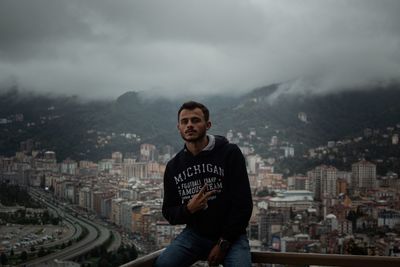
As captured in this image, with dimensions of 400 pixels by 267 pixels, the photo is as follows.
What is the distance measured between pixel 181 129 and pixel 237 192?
0.31 metres

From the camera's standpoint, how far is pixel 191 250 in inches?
62.0

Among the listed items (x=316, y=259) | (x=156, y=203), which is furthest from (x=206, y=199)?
(x=156, y=203)

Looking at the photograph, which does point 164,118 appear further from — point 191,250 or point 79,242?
point 191,250

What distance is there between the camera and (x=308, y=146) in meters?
9.78

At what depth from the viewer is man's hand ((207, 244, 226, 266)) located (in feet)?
4.94

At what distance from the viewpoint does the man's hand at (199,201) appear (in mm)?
1504

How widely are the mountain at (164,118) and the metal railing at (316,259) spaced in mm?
2805

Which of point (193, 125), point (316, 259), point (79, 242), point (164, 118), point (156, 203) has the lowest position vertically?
point (79, 242)

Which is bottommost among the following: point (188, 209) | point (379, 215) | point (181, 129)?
point (379, 215)

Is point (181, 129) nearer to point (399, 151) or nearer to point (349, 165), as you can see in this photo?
point (349, 165)

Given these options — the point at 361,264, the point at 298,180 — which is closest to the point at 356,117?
the point at 298,180

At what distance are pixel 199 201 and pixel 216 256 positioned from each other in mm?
199

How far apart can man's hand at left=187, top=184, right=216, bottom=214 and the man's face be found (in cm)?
19

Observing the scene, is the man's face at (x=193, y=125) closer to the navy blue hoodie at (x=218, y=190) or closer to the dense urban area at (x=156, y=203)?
the navy blue hoodie at (x=218, y=190)
